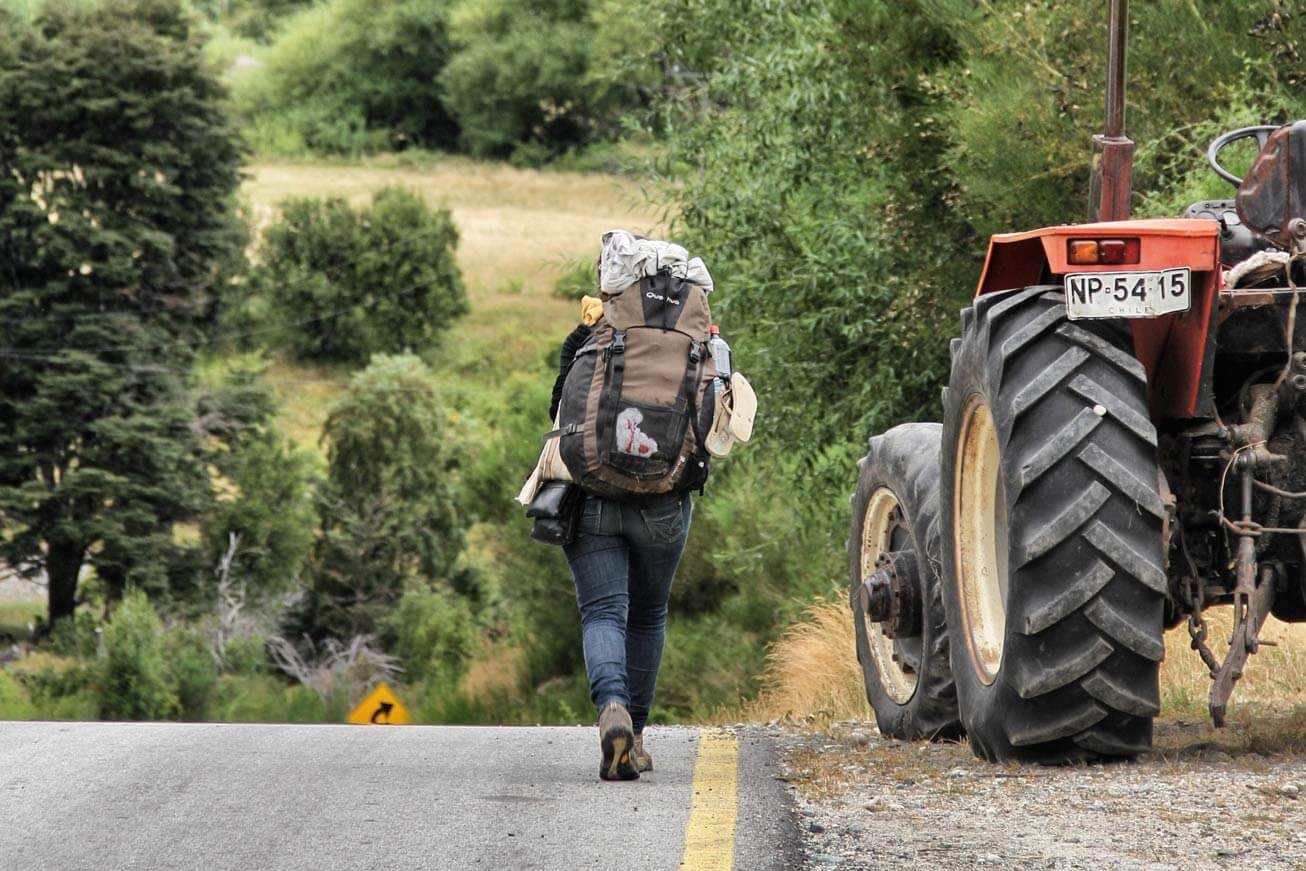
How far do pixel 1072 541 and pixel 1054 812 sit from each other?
86 centimetres

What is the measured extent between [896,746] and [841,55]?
33.3ft

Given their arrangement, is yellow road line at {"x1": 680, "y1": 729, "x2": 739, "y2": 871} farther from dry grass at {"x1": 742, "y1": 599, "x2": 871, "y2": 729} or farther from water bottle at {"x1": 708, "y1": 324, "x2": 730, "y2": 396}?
dry grass at {"x1": 742, "y1": 599, "x2": 871, "y2": 729}

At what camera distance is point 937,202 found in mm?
16688

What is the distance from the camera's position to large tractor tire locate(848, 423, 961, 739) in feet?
25.5

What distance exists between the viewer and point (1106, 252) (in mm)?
6418

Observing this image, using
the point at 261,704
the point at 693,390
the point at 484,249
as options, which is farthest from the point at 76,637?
the point at 693,390

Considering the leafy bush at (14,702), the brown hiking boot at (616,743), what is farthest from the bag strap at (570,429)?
the leafy bush at (14,702)

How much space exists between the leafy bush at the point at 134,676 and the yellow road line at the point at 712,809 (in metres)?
26.9

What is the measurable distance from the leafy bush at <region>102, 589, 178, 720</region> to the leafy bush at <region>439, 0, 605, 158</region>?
4812 cm

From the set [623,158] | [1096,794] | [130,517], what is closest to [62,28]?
[130,517]

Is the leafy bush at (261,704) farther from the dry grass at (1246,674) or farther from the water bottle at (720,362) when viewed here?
the water bottle at (720,362)

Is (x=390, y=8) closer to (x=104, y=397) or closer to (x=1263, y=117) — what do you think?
(x=104, y=397)

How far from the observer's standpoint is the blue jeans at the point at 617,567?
23.0ft

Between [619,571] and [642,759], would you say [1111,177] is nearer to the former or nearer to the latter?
[619,571]
